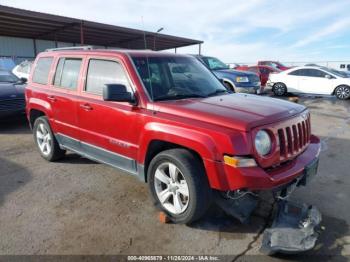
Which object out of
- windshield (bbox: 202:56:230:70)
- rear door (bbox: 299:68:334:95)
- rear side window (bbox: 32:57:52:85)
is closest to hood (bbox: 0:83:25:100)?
rear side window (bbox: 32:57:52:85)

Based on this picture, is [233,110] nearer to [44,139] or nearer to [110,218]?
[110,218]

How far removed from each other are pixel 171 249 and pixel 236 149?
1.16 metres

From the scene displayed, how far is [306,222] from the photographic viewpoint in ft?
10.7

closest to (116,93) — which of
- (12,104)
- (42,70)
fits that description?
(42,70)

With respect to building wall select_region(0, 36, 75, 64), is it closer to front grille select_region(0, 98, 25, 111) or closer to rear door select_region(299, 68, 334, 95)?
front grille select_region(0, 98, 25, 111)

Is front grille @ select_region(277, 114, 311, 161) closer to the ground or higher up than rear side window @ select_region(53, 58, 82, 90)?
closer to the ground

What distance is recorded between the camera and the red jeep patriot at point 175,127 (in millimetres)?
3104

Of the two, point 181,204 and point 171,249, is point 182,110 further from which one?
point 171,249

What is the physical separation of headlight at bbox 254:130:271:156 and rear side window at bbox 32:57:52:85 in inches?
148

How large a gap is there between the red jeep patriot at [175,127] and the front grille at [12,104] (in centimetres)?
357

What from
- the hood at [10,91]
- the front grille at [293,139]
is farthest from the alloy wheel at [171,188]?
the hood at [10,91]

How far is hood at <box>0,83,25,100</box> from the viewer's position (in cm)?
820

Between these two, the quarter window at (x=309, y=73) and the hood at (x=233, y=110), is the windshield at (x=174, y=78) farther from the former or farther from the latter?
the quarter window at (x=309, y=73)

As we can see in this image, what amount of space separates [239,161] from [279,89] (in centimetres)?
1391
